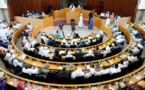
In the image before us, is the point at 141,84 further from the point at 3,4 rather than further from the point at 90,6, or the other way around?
the point at 3,4

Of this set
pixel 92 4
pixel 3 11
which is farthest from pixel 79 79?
pixel 92 4

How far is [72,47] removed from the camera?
11078 mm

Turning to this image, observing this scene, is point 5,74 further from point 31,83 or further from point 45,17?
point 45,17

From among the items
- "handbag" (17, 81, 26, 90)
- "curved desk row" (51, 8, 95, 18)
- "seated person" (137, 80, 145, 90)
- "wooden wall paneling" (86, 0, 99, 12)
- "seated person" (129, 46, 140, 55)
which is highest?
"wooden wall paneling" (86, 0, 99, 12)

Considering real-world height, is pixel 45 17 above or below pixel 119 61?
above

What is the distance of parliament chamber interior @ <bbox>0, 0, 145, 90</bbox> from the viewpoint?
7.46 metres

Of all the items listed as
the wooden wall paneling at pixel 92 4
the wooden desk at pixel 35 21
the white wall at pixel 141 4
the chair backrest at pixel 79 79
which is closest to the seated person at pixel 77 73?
the chair backrest at pixel 79 79

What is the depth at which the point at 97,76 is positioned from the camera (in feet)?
25.7

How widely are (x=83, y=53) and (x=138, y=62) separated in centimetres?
320

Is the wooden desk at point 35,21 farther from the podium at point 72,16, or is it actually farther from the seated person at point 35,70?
the seated person at point 35,70

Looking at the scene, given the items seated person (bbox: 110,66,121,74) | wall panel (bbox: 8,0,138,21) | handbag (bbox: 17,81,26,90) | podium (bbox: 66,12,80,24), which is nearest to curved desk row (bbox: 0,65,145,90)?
handbag (bbox: 17,81,26,90)

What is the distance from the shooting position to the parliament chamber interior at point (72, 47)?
24.5 ft

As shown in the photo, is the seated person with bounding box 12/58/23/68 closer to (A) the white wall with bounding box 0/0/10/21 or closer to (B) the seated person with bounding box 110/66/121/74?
(B) the seated person with bounding box 110/66/121/74

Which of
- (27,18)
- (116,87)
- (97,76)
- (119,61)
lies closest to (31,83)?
(97,76)
